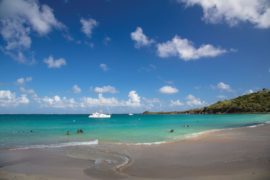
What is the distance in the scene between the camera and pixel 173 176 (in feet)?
36.9

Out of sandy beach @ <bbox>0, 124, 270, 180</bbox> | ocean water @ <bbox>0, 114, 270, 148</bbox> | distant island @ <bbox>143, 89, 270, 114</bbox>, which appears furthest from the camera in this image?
distant island @ <bbox>143, 89, 270, 114</bbox>

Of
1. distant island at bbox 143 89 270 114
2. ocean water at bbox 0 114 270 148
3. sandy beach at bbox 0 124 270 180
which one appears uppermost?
distant island at bbox 143 89 270 114

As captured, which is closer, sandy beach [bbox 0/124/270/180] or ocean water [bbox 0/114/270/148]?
sandy beach [bbox 0/124/270/180]

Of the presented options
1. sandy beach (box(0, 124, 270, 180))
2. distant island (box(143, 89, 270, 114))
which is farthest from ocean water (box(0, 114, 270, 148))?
distant island (box(143, 89, 270, 114))

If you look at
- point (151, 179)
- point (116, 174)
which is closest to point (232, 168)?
point (151, 179)

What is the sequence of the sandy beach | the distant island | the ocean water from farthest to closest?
1. the distant island
2. the ocean water
3. the sandy beach

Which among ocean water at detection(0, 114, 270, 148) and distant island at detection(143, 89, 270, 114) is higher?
distant island at detection(143, 89, 270, 114)

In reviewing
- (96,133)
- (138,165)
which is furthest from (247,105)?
(138,165)

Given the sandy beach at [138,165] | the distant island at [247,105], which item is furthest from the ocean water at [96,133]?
the distant island at [247,105]

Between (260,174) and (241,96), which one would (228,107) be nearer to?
(241,96)

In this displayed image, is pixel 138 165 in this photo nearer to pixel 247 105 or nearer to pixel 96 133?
pixel 96 133

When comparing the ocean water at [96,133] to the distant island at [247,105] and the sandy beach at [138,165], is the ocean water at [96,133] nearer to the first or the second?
the sandy beach at [138,165]

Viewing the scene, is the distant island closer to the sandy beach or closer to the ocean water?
the ocean water

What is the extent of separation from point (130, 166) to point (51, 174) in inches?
145
